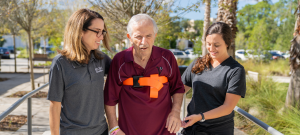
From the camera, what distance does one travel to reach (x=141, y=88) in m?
1.80

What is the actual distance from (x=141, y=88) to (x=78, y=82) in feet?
1.56

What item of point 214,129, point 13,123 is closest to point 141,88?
point 214,129

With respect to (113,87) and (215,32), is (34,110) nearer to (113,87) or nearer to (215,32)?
(113,87)

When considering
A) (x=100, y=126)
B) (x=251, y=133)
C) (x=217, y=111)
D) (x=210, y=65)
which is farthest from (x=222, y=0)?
(x=100, y=126)

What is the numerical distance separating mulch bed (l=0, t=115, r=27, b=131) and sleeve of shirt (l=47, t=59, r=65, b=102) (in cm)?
434

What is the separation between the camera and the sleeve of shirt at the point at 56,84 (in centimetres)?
156

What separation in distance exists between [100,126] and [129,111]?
0.84ft

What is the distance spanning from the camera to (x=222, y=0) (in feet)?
18.5

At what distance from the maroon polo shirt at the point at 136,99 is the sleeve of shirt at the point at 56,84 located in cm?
38

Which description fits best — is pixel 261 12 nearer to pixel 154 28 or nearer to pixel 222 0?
pixel 222 0

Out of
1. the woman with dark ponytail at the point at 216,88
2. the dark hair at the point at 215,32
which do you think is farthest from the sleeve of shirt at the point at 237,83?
the dark hair at the point at 215,32

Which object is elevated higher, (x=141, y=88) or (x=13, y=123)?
(x=141, y=88)

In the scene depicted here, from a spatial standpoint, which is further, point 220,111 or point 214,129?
point 214,129

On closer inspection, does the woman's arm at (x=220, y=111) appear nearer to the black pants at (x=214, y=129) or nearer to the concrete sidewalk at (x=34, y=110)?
the black pants at (x=214, y=129)
